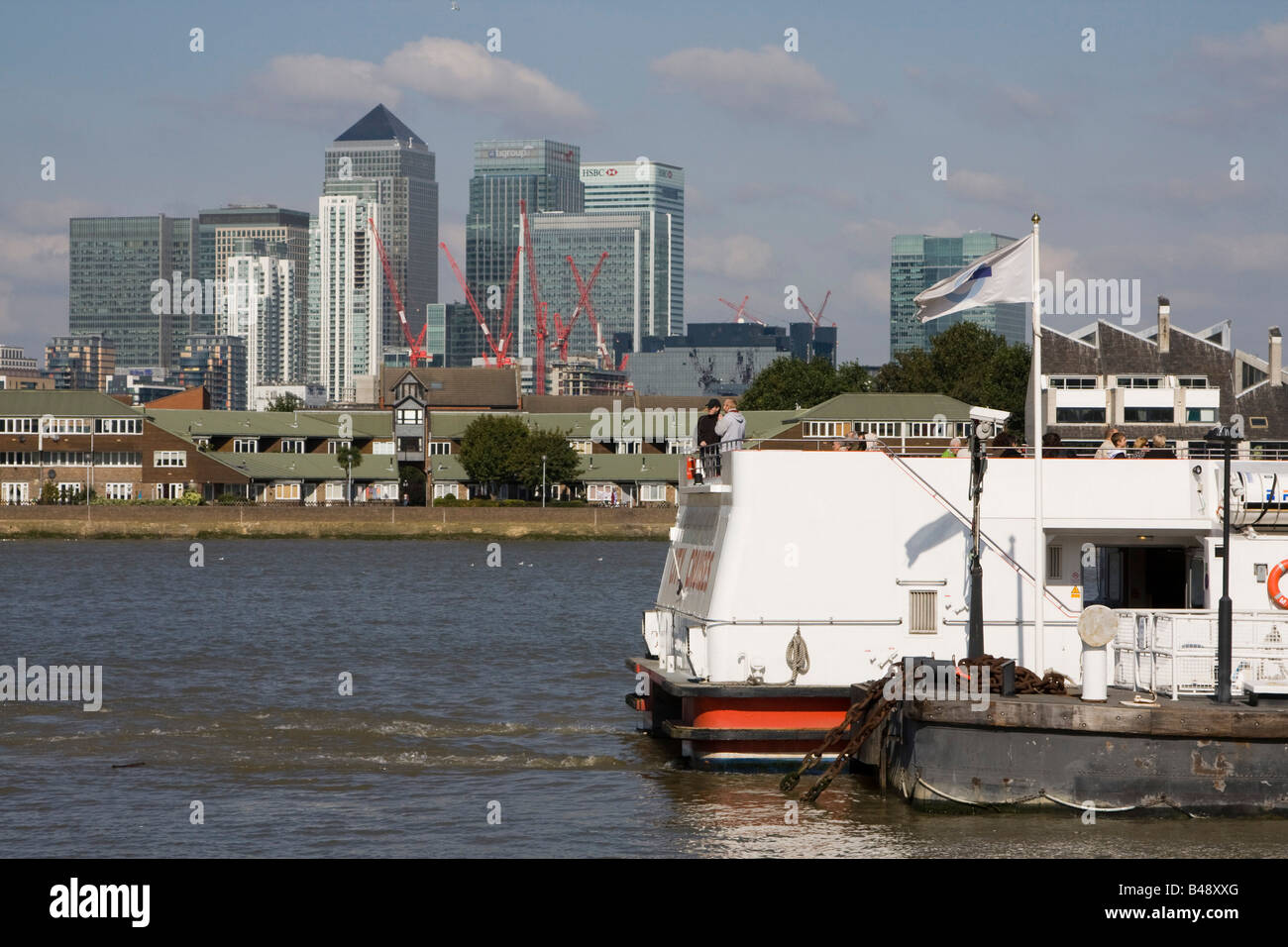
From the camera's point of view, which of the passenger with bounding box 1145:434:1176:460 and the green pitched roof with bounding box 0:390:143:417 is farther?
the green pitched roof with bounding box 0:390:143:417

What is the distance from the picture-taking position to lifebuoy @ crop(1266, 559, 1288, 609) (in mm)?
22969

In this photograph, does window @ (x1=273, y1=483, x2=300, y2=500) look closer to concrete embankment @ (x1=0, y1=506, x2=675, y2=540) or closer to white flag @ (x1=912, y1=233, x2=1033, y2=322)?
concrete embankment @ (x1=0, y1=506, x2=675, y2=540)

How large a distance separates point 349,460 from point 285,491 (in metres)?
6.14

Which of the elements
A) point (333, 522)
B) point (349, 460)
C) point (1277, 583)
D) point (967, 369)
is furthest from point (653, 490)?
point (1277, 583)

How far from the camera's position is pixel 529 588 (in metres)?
69.6

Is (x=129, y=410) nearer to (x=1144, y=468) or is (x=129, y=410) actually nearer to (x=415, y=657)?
(x=415, y=657)

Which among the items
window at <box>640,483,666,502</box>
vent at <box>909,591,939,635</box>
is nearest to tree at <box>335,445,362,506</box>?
window at <box>640,483,666,502</box>

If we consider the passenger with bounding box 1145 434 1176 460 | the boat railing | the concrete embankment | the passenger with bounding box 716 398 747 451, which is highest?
the passenger with bounding box 716 398 747 451

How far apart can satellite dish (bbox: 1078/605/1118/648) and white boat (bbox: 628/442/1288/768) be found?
2.50m


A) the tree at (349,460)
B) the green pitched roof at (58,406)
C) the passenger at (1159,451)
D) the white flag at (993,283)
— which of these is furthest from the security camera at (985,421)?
the green pitched roof at (58,406)

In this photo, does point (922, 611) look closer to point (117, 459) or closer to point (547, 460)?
point (547, 460)

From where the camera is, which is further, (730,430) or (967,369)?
(967,369)

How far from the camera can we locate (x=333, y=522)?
385 feet

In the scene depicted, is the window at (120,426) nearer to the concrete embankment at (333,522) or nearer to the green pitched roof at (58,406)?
the green pitched roof at (58,406)
